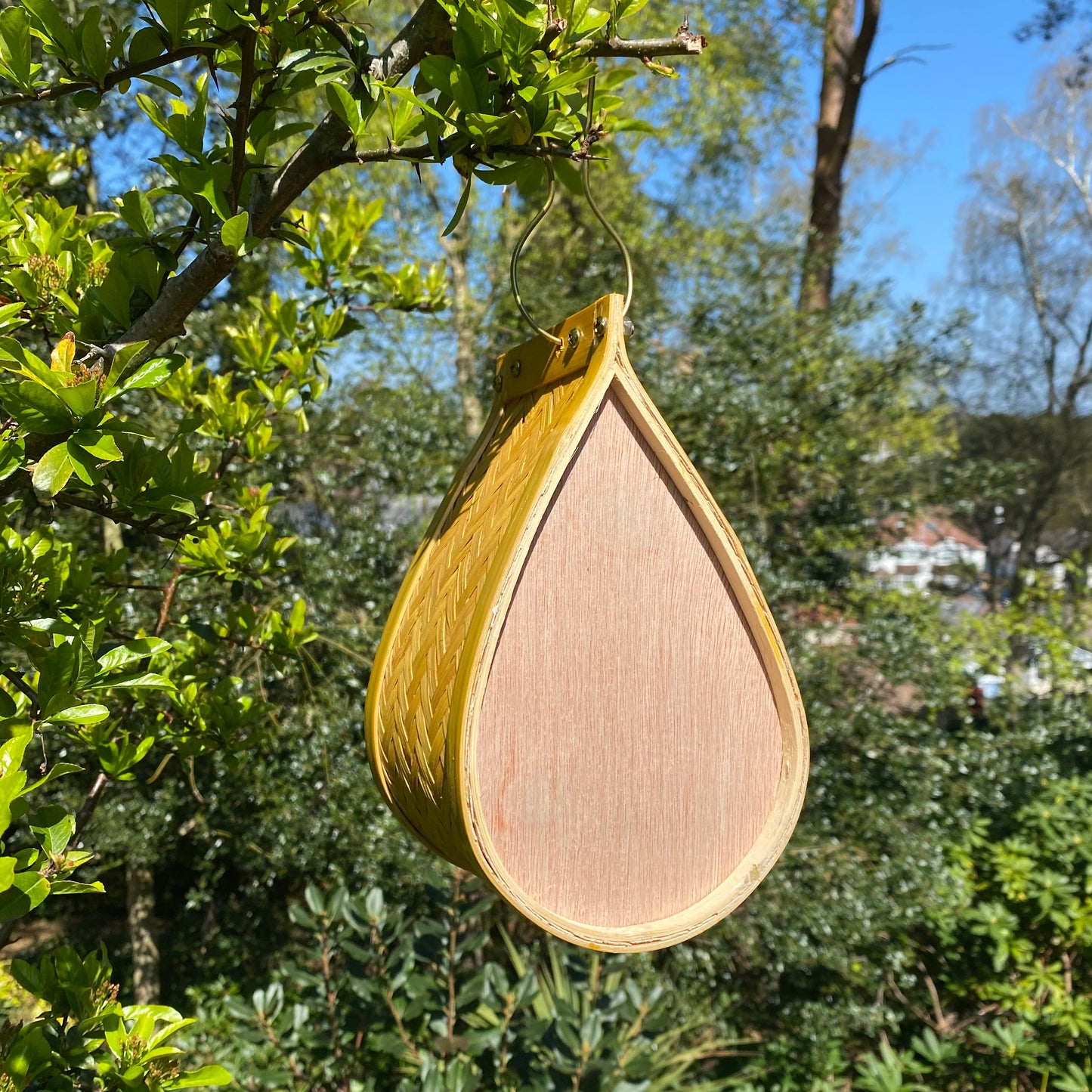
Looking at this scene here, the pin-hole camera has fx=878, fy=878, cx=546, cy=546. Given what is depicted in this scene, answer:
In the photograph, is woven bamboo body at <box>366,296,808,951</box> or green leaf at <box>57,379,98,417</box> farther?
woven bamboo body at <box>366,296,808,951</box>

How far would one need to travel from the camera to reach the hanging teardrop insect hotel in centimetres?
90

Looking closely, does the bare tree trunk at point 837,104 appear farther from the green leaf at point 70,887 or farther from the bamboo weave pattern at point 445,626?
the green leaf at point 70,887

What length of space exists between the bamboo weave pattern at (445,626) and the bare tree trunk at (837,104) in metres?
4.68

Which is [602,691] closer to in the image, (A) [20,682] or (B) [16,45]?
(A) [20,682]

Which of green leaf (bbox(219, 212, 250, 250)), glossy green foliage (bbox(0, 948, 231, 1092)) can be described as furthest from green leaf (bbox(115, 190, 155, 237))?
glossy green foliage (bbox(0, 948, 231, 1092))

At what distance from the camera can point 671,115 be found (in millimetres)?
5961

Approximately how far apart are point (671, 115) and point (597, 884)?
6.05 metres

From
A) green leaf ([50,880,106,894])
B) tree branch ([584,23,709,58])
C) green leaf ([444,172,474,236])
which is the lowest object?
green leaf ([50,880,106,894])

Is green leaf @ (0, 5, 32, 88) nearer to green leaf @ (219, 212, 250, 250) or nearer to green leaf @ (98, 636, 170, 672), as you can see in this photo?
green leaf @ (219, 212, 250, 250)

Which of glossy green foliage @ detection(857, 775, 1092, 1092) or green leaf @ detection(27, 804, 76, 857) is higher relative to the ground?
green leaf @ detection(27, 804, 76, 857)

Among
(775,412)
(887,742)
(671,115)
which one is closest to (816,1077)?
(887,742)

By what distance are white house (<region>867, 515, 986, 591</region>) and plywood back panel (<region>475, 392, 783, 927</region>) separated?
13.3 ft

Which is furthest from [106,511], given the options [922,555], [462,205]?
[922,555]

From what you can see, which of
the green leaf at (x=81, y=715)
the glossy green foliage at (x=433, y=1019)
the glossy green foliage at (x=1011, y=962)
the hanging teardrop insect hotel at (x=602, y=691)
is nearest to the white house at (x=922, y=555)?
the glossy green foliage at (x=1011, y=962)
